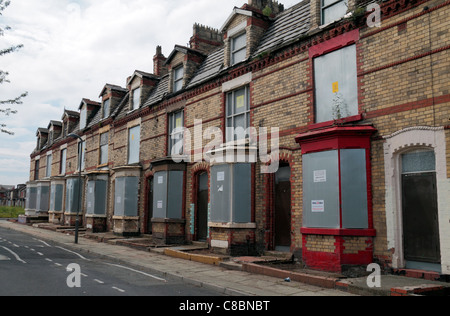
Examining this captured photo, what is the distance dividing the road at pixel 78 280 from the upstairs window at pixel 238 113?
20.2ft

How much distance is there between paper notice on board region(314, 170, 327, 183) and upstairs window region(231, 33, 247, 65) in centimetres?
642

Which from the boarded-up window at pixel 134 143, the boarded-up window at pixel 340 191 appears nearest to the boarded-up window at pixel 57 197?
the boarded-up window at pixel 134 143

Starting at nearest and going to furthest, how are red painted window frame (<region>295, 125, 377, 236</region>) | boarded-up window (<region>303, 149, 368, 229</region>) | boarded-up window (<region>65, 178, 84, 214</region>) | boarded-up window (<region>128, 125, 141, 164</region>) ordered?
1. red painted window frame (<region>295, 125, 377, 236</region>)
2. boarded-up window (<region>303, 149, 368, 229</region>)
3. boarded-up window (<region>128, 125, 141, 164</region>)
4. boarded-up window (<region>65, 178, 84, 214</region>)

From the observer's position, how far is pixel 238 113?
577 inches

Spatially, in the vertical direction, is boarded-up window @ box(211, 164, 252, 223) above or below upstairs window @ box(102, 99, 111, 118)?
below

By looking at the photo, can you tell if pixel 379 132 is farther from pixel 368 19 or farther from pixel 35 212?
pixel 35 212

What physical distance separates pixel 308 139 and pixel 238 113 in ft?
14.7

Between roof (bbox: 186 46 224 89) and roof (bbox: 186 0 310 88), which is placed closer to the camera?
roof (bbox: 186 0 310 88)

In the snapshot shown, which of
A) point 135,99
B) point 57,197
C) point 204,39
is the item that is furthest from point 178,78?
point 57,197

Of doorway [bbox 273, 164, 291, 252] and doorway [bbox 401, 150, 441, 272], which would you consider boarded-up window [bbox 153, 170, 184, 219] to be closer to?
doorway [bbox 273, 164, 291, 252]

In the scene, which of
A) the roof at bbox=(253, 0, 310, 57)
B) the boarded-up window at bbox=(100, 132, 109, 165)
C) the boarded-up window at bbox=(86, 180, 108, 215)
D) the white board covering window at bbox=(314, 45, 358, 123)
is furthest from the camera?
the boarded-up window at bbox=(100, 132, 109, 165)

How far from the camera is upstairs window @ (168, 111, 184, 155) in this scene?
57.9ft

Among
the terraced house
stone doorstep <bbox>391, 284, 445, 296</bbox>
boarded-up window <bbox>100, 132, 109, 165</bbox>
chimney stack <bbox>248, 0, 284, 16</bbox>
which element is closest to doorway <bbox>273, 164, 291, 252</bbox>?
the terraced house

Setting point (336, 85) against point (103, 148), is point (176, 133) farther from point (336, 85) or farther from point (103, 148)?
point (103, 148)
